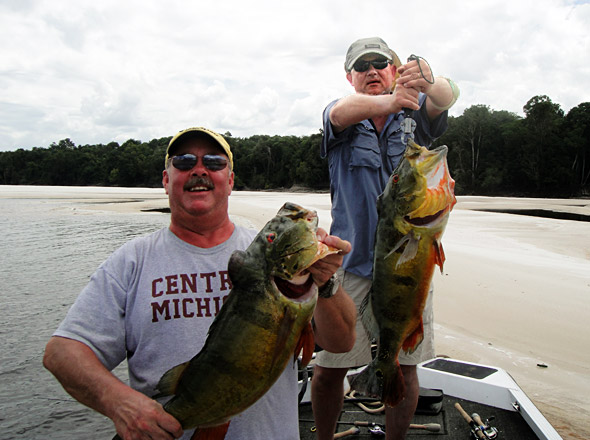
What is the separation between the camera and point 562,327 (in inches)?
277

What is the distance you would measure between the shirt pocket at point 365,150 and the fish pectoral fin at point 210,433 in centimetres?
180

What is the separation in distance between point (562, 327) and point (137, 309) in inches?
269

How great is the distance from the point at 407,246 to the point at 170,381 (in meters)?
1.13

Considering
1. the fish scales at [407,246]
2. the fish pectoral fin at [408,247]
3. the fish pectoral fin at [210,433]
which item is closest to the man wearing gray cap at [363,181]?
the fish scales at [407,246]

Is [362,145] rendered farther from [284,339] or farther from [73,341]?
[73,341]

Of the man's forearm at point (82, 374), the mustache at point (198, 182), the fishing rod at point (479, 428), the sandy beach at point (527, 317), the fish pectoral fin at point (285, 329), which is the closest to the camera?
the fish pectoral fin at point (285, 329)

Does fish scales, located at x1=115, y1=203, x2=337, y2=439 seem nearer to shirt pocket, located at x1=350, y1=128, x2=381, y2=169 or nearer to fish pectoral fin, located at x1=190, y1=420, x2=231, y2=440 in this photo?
fish pectoral fin, located at x1=190, y1=420, x2=231, y2=440

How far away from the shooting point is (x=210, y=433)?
1866 mm

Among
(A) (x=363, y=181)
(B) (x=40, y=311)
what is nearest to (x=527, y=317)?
(A) (x=363, y=181)

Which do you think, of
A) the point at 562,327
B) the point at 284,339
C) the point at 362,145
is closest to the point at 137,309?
the point at 284,339

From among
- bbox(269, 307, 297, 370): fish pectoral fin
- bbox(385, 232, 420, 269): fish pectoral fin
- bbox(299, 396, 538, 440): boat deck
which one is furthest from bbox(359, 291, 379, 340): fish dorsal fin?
bbox(299, 396, 538, 440): boat deck

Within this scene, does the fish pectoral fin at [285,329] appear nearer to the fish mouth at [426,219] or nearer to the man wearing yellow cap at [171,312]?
the man wearing yellow cap at [171,312]

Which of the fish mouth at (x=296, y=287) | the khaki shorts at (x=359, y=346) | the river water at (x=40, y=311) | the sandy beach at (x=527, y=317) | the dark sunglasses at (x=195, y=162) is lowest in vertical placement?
the river water at (x=40, y=311)

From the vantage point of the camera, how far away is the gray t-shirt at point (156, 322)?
216cm
